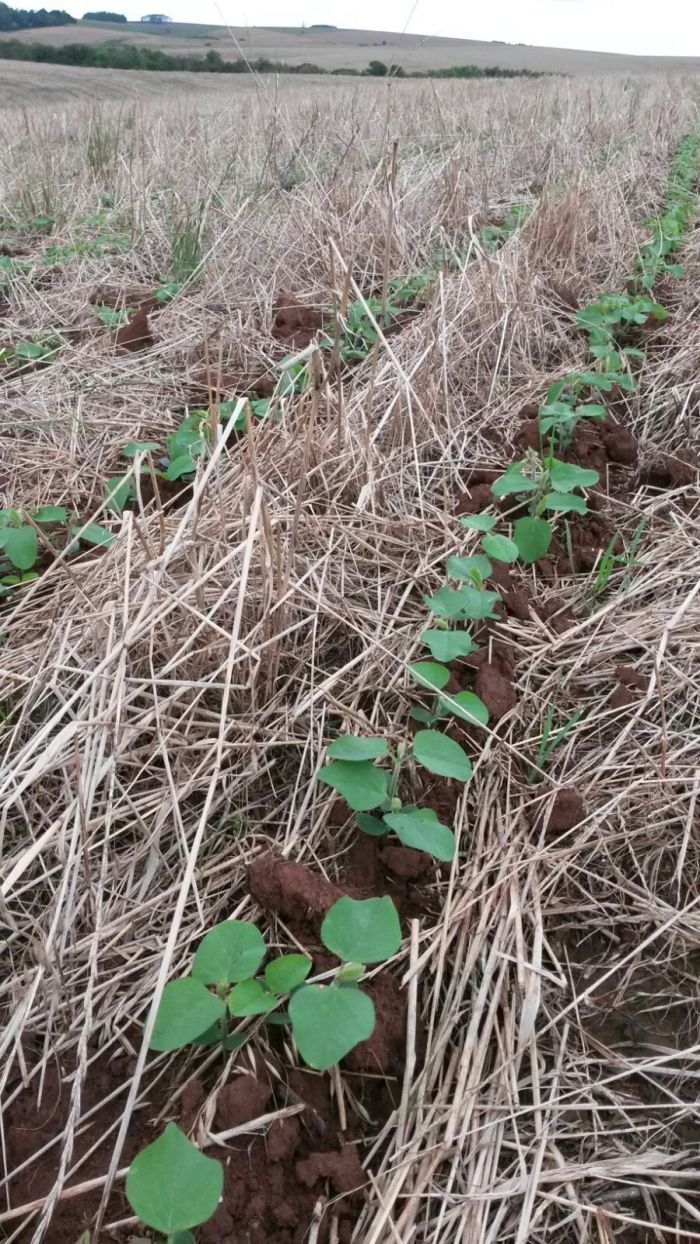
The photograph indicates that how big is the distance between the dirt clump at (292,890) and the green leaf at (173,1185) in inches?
10.9

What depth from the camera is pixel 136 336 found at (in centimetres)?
236

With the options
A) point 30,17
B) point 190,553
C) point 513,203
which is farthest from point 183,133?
point 30,17

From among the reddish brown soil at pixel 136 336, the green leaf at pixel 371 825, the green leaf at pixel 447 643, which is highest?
the reddish brown soil at pixel 136 336

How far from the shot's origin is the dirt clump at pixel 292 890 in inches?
33.5

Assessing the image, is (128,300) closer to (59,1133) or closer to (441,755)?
(441,755)

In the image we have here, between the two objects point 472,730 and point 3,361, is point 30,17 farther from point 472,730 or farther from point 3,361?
point 472,730

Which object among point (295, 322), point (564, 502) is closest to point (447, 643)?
point (564, 502)

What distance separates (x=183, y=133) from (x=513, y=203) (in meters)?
2.42

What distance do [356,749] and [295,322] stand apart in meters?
1.77

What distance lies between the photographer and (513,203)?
143 inches

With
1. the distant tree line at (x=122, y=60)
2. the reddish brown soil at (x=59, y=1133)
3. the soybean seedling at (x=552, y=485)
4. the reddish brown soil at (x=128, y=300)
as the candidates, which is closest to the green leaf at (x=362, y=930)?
the reddish brown soil at (x=59, y=1133)

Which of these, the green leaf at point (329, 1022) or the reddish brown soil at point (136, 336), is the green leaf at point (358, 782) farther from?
the reddish brown soil at point (136, 336)

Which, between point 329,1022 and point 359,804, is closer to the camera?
point 329,1022

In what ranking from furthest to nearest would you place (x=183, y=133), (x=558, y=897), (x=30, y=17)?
(x=30, y=17) → (x=183, y=133) → (x=558, y=897)
